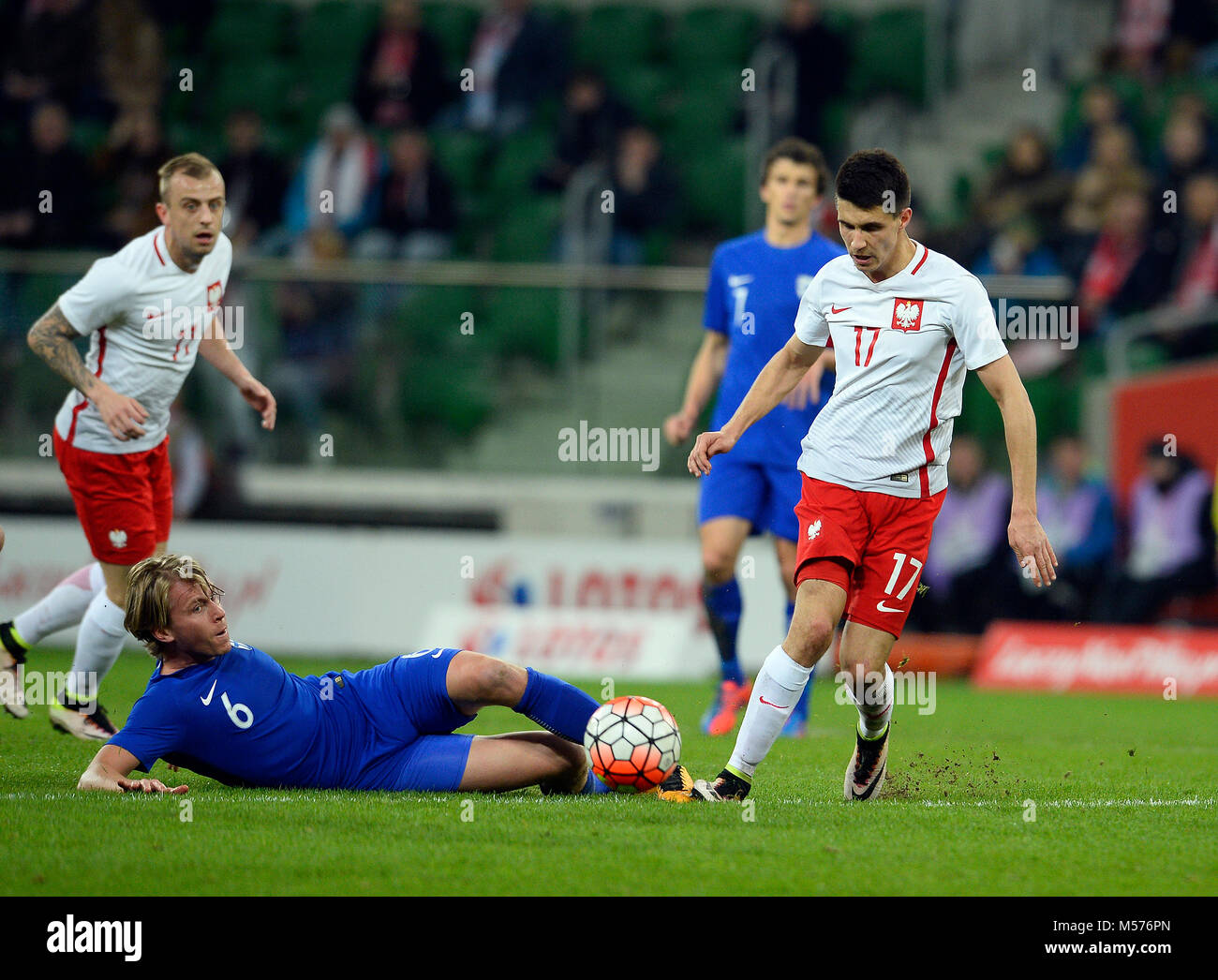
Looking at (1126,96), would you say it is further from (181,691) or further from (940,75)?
(181,691)

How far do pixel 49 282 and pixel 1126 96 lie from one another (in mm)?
11480

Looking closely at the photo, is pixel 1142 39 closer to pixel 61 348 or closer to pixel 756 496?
pixel 756 496

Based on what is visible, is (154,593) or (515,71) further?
(515,71)

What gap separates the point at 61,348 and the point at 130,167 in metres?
9.13

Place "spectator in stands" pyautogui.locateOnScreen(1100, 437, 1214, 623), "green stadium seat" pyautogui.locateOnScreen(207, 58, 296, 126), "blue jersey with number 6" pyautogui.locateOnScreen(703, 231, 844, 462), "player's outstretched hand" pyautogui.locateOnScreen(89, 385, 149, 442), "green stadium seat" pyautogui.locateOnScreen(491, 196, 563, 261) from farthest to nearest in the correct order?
"green stadium seat" pyautogui.locateOnScreen(207, 58, 296, 126) < "green stadium seat" pyautogui.locateOnScreen(491, 196, 563, 261) < "spectator in stands" pyautogui.locateOnScreen(1100, 437, 1214, 623) < "blue jersey with number 6" pyautogui.locateOnScreen(703, 231, 844, 462) < "player's outstretched hand" pyautogui.locateOnScreen(89, 385, 149, 442)

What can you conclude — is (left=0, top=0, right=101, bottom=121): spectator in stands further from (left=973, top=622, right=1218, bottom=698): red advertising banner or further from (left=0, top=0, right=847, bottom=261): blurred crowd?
(left=973, top=622, right=1218, bottom=698): red advertising banner

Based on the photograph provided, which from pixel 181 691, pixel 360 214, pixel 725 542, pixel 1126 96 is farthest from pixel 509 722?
pixel 1126 96

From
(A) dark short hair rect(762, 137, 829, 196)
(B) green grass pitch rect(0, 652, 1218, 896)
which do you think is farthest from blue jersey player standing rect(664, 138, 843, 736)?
(B) green grass pitch rect(0, 652, 1218, 896)

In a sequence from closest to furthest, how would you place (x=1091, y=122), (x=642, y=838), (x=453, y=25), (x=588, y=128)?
(x=642, y=838)
(x=1091, y=122)
(x=588, y=128)
(x=453, y=25)

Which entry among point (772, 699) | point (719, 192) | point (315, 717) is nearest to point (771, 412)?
point (772, 699)

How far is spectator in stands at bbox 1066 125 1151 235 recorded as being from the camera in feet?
50.1

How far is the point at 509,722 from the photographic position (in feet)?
29.7

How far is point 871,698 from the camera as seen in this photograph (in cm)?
588

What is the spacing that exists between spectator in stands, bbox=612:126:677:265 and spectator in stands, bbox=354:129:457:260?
170 cm
